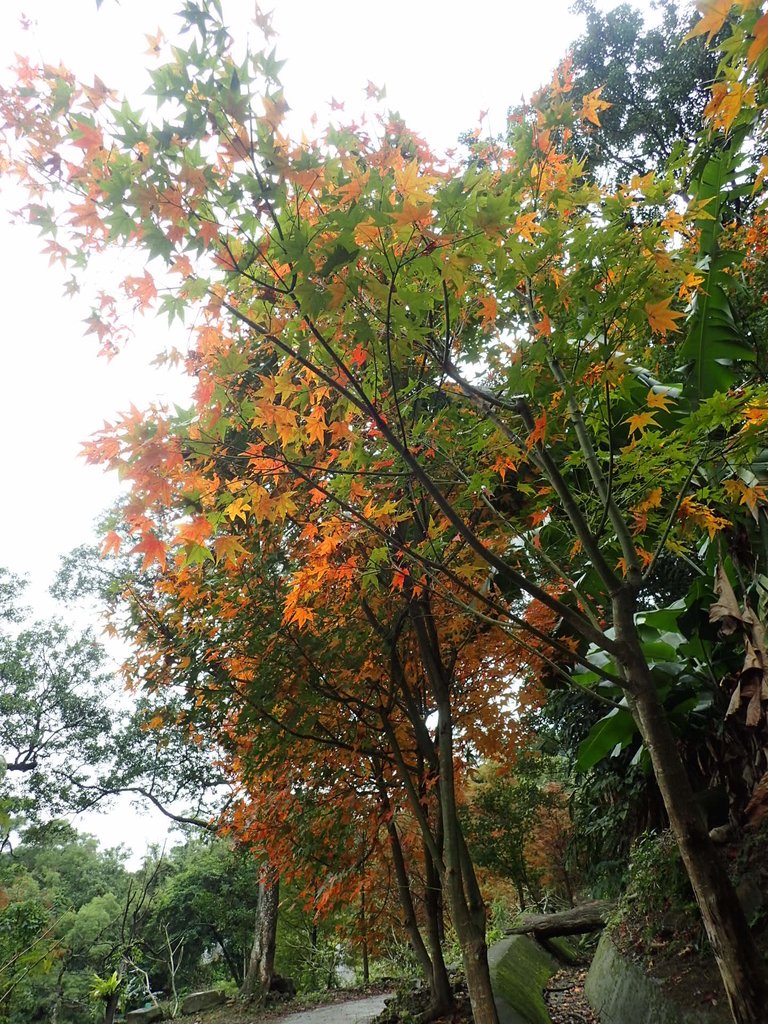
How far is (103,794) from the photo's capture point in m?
11.1

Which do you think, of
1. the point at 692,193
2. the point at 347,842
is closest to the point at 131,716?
the point at 347,842

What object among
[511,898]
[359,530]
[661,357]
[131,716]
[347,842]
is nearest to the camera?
[359,530]

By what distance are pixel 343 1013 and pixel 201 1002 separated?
4.08 meters

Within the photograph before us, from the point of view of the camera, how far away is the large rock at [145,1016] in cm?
981

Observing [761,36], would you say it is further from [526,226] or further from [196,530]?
[196,530]

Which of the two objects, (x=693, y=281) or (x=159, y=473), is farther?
(x=693, y=281)

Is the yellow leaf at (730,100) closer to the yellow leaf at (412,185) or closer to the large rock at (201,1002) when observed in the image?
the yellow leaf at (412,185)

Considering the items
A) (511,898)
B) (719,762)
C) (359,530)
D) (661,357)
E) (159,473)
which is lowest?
(511,898)

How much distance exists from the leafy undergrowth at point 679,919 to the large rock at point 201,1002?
28.1ft

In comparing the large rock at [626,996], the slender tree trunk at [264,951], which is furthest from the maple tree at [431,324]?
the slender tree trunk at [264,951]

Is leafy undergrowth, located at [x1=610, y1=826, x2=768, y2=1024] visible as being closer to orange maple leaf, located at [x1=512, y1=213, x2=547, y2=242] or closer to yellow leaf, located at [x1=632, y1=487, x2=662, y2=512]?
yellow leaf, located at [x1=632, y1=487, x2=662, y2=512]

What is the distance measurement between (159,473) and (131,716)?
11013 mm

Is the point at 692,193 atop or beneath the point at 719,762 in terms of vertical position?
atop

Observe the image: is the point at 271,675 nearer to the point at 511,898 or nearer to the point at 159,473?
the point at 159,473
